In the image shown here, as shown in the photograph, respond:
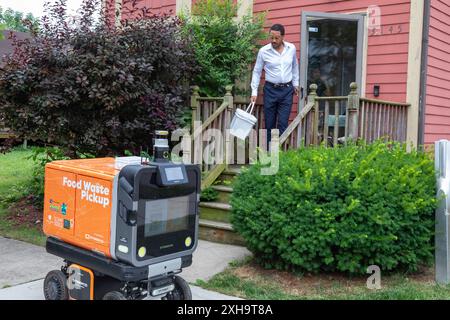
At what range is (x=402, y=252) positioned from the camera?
4.55m

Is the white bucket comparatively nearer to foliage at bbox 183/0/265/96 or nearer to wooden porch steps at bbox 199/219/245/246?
wooden porch steps at bbox 199/219/245/246

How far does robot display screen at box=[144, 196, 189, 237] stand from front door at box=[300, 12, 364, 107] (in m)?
4.29

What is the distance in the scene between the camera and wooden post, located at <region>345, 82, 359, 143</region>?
6.01 m

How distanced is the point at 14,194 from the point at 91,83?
11.3 feet

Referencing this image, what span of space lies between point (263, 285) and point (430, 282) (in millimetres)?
1555

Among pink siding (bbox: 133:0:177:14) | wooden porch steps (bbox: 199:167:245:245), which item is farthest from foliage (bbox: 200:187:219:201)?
pink siding (bbox: 133:0:177:14)

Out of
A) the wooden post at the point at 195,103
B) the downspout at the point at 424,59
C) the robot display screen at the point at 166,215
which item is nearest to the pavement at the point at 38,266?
the robot display screen at the point at 166,215

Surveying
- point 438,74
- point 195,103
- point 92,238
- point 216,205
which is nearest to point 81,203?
point 92,238

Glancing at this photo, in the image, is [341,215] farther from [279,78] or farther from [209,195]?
[279,78]

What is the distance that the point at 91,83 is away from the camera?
20.5 ft

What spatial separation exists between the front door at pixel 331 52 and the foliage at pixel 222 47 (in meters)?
0.87

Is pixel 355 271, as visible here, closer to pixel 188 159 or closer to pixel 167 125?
pixel 188 159

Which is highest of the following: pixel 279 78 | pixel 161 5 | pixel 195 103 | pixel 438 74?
pixel 161 5
